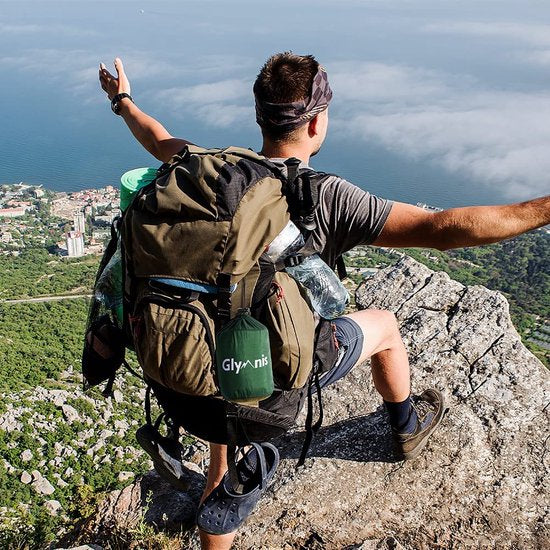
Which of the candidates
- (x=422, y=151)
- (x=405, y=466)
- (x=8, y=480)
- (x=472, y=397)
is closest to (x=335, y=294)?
(x=405, y=466)

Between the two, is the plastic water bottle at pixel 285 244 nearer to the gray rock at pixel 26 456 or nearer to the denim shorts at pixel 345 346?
the denim shorts at pixel 345 346

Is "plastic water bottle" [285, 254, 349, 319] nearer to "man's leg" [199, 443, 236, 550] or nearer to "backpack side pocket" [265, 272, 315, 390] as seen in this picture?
"backpack side pocket" [265, 272, 315, 390]

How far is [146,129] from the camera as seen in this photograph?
3.05m

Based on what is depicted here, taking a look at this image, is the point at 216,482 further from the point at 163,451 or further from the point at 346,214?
the point at 346,214

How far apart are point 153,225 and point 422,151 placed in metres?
148

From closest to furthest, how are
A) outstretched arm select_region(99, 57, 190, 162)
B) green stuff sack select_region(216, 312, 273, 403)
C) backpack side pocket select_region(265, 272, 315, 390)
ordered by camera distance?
1. green stuff sack select_region(216, 312, 273, 403)
2. backpack side pocket select_region(265, 272, 315, 390)
3. outstretched arm select_region(99, 57, 190, 162)

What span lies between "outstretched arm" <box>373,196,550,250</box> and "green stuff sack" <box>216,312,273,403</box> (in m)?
0.63

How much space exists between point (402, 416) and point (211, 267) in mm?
1855

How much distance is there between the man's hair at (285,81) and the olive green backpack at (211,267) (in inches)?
7.4

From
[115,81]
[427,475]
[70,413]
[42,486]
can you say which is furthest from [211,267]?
[70,413]

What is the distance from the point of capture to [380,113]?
591 feet

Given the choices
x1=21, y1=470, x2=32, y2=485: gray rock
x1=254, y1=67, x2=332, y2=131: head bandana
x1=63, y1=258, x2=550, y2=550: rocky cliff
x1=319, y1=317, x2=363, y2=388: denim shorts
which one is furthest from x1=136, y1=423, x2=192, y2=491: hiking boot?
x1=21, y1=470, x2=32, y2=485: gray rock

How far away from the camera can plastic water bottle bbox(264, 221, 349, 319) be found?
201 cm

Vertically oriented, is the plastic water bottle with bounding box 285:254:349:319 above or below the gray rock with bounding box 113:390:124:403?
above
